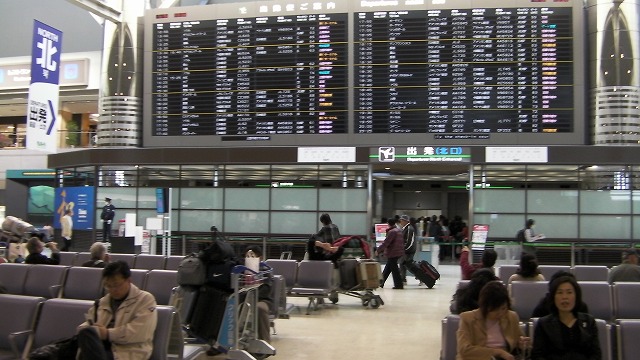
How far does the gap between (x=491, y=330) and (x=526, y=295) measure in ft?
8.75

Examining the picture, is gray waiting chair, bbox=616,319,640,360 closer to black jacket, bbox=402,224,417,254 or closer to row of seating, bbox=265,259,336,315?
row of seating, bbox=265,259,336,315

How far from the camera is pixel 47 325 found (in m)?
5.38

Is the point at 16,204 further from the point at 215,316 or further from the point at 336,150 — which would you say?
the point at 215,316

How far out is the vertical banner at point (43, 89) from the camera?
46.0ft

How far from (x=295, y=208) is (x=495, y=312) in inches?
587

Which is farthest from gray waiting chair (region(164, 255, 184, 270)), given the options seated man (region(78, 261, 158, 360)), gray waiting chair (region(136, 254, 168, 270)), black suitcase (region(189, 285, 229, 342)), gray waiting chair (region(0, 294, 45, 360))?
seated man (region(78, 261, 158, 360))

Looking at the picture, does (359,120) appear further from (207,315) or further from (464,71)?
(207,315)

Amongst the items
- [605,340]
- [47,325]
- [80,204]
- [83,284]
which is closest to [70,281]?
[83,284]

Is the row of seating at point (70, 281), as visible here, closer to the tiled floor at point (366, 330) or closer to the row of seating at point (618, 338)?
the tiled floor at point (366, 330)

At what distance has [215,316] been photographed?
6.69 meters

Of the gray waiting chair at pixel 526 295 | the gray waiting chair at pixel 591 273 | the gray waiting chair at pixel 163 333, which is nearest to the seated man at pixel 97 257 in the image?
the gray waiting chair at pixel 163 333

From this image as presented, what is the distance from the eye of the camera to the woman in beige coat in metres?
4.67

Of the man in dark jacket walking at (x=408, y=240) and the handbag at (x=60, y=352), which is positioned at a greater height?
the man in dark jacket walking at (x=408, y=240)

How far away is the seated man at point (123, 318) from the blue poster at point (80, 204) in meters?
16.3
